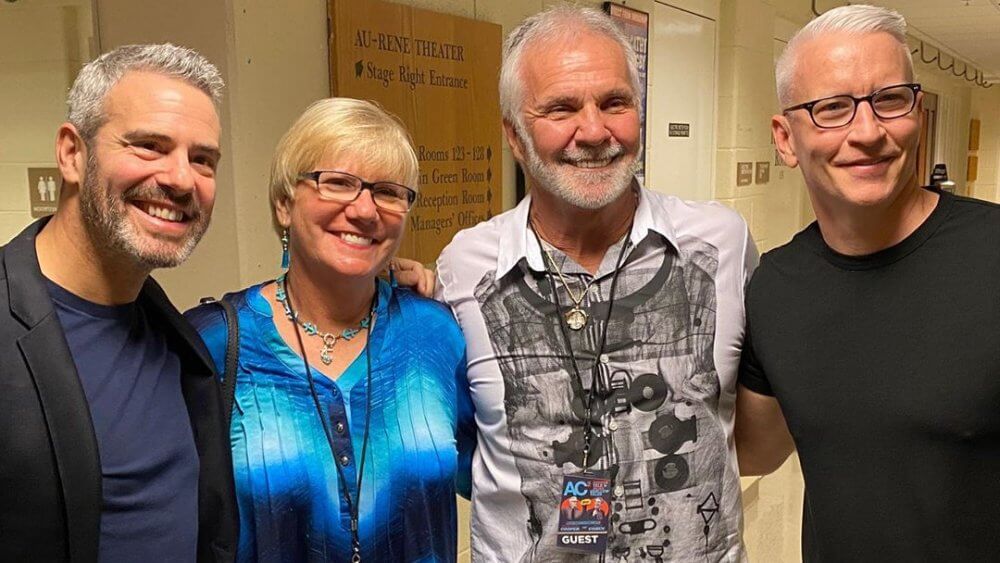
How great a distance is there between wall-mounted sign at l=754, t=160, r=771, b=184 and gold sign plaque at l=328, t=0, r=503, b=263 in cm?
273

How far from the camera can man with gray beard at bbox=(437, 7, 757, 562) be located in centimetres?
153

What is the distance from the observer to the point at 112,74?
46.6 inches

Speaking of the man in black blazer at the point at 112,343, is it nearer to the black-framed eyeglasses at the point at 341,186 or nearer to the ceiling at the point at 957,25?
the black-framed eyeglasses at the point at 341,186

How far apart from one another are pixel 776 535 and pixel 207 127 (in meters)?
3.34

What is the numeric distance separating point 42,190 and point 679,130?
3213 mm

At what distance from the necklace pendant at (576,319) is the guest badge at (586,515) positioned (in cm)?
27

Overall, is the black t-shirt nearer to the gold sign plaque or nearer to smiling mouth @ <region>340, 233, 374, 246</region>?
smiling mouth @ <region>340, 233, 374, 246</region>

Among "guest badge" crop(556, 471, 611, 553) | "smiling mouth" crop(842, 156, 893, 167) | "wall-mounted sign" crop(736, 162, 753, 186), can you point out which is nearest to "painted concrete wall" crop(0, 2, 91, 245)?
"guest badge" crop(556, 471, 611, 553)

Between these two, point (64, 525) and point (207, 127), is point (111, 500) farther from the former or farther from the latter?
point (207, 127)

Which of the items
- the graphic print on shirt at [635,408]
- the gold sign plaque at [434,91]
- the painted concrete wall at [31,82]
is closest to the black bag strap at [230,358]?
the graphic print on shirt at [635,408]

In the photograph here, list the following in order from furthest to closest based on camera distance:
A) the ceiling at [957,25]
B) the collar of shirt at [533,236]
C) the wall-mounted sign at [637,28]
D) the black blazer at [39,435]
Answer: the ceiling at [957,25] < the wall-mounted sign at [637,28] < the collar of shirt at [533,236] < the black blazer at [39,435]

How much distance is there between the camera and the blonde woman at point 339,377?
4.52ft

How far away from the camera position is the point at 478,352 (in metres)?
1.63

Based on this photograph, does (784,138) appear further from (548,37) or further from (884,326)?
(548,37)
